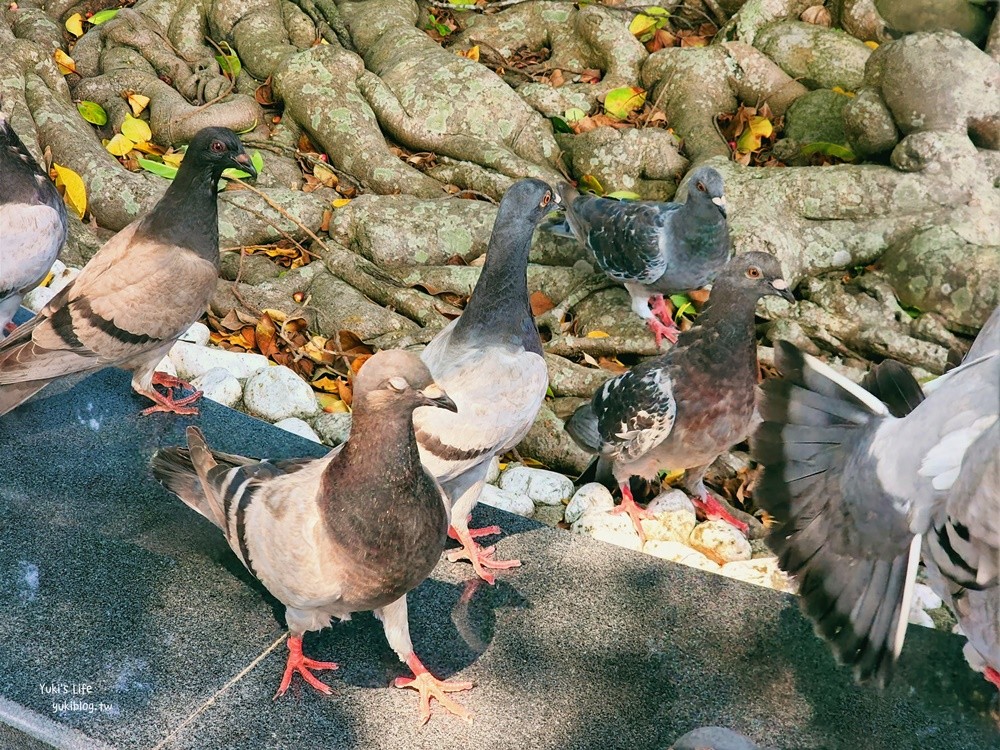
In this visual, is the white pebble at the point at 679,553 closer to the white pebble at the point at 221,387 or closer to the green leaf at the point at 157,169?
the white pebble at the point at 221,387

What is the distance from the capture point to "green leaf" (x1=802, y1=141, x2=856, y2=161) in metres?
7.22

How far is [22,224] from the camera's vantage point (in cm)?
500

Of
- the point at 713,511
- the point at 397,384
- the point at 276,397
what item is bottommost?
the point at 713,511

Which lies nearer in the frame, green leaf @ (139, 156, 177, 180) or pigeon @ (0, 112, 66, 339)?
pigeon @ (0, 112, 66, 339)

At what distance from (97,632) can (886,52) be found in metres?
6.03

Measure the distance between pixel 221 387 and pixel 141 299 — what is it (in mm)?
1015

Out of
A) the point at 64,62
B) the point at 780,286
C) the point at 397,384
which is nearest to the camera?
the point at 397,384

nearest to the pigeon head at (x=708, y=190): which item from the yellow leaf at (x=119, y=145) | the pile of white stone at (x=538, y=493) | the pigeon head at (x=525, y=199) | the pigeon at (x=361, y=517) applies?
the pigeon head at (x=525, y=199)

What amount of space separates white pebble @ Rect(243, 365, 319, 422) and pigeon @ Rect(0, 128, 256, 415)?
20.4 inches

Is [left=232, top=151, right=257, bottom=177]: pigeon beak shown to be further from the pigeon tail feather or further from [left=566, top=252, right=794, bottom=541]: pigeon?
the pigeon tail feather

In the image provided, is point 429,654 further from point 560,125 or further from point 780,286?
point 560,125

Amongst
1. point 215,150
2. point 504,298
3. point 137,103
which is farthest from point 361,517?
point 137,103

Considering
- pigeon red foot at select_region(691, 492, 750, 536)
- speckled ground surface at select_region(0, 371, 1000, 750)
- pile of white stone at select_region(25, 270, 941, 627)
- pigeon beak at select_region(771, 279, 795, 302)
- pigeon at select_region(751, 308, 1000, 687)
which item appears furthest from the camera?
pigeon red foot at select_region(691, 492, 750, 536)

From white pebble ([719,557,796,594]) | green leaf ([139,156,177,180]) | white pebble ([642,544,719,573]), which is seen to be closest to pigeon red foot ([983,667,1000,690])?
white pebble ([719,557,796,594])
